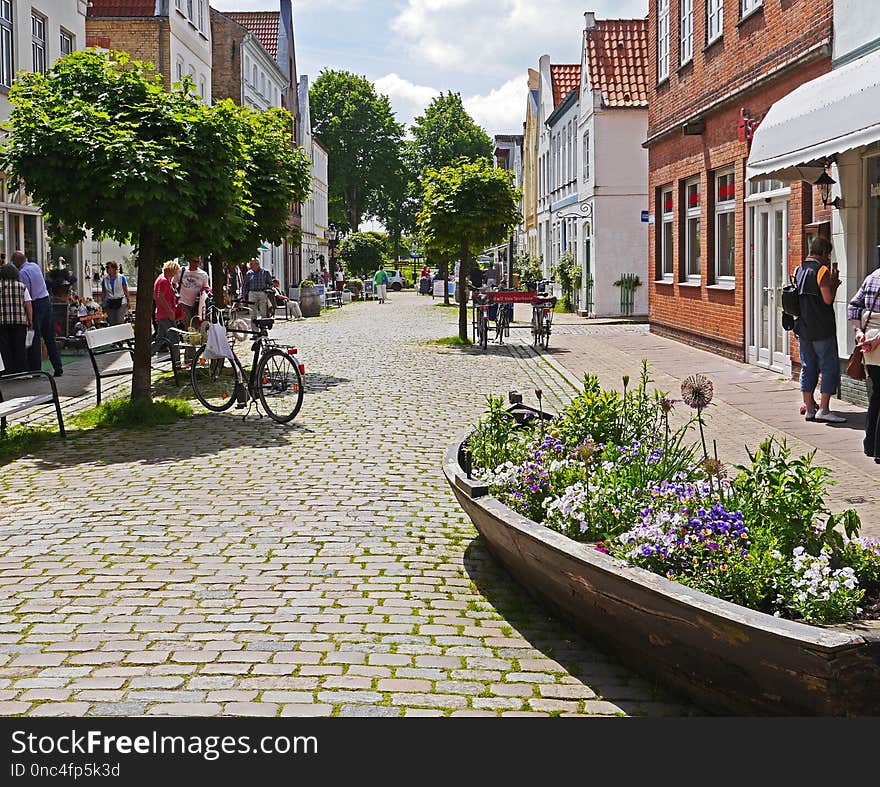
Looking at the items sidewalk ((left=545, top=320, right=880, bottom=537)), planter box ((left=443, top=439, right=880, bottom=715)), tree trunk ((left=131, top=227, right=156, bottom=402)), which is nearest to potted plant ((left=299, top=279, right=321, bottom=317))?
sidewalk ((left=545, top=320, right=880, bottom=537))

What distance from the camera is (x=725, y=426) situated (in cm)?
1190

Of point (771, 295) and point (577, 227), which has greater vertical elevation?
point (577, 227)

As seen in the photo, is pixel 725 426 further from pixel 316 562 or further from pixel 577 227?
pixel 577 227

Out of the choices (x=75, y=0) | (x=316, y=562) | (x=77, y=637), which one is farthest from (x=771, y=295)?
(x=75, y=0)

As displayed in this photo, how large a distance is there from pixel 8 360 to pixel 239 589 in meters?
10.5

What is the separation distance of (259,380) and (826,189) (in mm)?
6746

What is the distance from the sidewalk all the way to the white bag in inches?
206

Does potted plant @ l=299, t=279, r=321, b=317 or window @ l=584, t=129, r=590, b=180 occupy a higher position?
window @ l=584, t=129, r=590, b=180

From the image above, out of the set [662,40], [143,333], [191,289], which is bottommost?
[143,333]

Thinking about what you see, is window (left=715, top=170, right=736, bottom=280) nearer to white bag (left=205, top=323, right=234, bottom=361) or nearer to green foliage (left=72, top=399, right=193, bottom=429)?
white bag (left=205, top=323, right=234, bottom=361)

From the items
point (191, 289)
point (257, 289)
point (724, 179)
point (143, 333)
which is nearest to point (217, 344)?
point (143, 333)

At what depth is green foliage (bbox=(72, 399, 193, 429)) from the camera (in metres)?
12.5

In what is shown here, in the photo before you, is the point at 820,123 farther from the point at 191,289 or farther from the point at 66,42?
the point at 66,42

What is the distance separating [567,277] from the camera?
3925 centimetres
